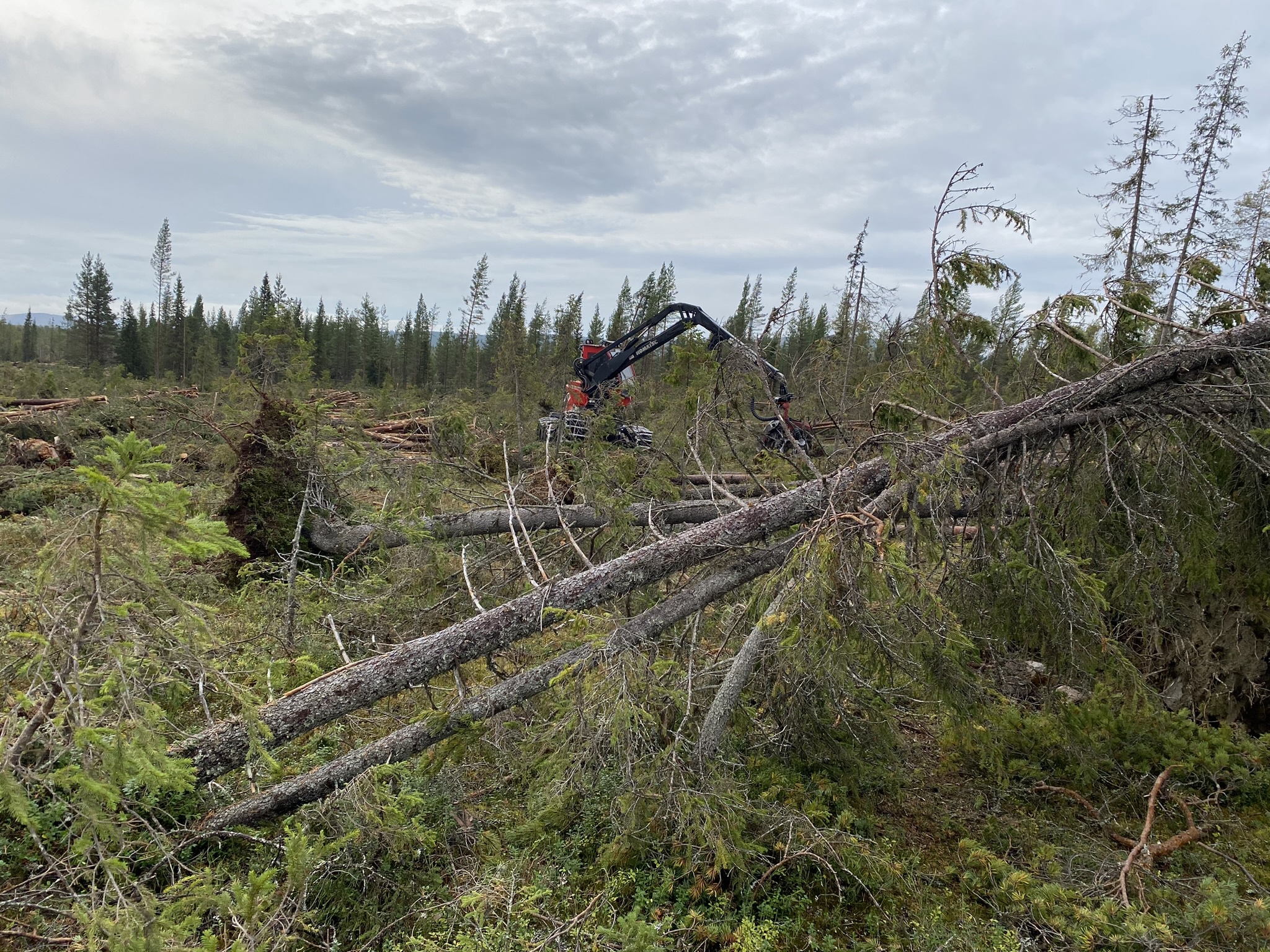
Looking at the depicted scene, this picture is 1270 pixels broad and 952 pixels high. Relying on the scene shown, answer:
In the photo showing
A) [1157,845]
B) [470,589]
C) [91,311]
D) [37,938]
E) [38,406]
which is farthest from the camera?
[91,311]

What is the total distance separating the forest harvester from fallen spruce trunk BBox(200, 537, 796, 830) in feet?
5.51

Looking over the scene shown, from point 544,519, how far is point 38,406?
769 inches

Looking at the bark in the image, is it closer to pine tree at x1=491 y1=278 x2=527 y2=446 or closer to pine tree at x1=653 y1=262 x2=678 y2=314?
pine tree at x1=491 y1=278 x2=527 y2=446

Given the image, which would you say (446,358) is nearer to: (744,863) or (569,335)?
(569,335)

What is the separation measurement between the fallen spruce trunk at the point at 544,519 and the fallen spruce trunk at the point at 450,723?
1.64m

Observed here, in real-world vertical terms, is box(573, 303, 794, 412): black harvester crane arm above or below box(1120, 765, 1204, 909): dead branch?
above

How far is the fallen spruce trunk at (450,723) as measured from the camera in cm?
328

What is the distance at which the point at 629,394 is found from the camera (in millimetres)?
11242

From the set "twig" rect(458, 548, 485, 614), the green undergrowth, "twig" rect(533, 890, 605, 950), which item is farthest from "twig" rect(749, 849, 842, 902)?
"twig" rect(458, 548, 485, 614)

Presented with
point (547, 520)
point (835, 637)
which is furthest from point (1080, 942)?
point (547, 520)

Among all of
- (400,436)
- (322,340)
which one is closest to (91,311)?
(322,340)

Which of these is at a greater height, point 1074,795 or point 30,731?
point 30,731

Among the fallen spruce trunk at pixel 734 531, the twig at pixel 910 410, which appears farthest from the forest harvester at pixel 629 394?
the fallen spruce trunk at pixel 734 531

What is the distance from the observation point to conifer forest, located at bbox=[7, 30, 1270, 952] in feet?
7.55
